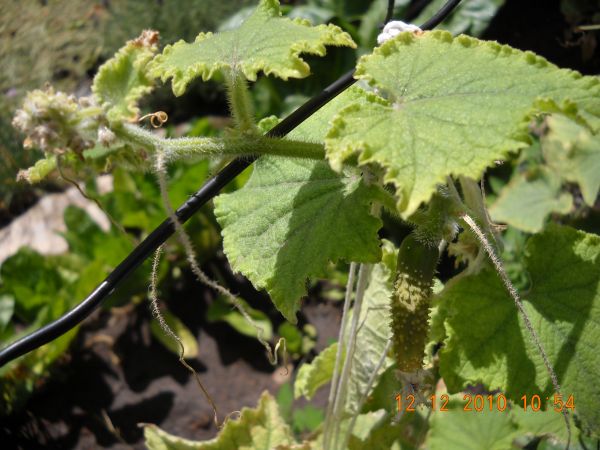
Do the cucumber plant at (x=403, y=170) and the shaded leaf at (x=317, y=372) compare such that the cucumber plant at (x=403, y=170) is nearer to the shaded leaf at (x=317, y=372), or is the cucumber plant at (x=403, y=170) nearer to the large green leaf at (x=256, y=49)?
the large green leaf at (x=256, y=49)

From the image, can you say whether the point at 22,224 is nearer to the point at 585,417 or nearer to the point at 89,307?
the point at 89,307

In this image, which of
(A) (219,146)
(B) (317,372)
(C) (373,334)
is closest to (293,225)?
(A) (219,146)

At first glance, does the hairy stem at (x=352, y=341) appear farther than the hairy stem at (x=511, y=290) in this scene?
Yes

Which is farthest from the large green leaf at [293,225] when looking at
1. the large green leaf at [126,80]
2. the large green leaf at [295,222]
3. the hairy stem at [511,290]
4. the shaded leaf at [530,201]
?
the shaded leaf at [530,201]

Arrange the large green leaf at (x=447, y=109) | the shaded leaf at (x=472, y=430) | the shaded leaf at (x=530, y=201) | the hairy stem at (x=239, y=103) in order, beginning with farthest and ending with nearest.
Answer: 1. the shaded leaf at (x=530, y=201)
2. the shaded leaf at (x=472, y=430)
3. the hairy stem at (x=239, y=103)
4. the large green leaf at (x=447, y=109)

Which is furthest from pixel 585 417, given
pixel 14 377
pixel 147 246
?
pixel 14 377
